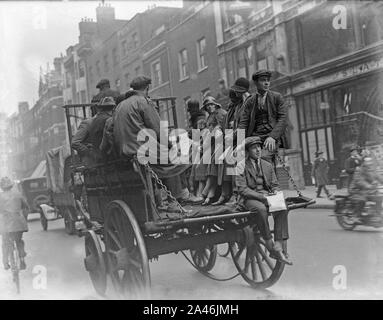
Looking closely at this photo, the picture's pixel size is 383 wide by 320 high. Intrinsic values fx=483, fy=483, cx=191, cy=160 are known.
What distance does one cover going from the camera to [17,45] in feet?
17.7

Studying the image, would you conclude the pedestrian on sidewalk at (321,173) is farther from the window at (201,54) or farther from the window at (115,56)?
the window at (115,56)

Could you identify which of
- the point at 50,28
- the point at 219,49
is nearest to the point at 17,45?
the point at 50,28

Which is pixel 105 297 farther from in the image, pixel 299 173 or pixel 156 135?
pixel 299 173

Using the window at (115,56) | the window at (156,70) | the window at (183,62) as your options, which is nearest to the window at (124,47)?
the window at (115,56)

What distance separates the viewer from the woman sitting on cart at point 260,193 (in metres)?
4.24

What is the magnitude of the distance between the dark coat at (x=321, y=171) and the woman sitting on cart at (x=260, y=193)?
7958mm

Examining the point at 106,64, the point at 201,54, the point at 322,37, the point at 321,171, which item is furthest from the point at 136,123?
the point at 201,54

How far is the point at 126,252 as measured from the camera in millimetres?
4289

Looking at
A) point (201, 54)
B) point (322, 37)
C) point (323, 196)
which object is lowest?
point (323, 196)

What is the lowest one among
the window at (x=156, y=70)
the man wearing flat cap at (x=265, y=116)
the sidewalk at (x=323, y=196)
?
the sidewalk at (x=323, y=196)

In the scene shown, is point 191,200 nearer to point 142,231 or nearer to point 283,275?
point 142,231

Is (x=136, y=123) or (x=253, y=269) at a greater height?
(x=136, y=123)

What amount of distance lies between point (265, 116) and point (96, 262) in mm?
2194
